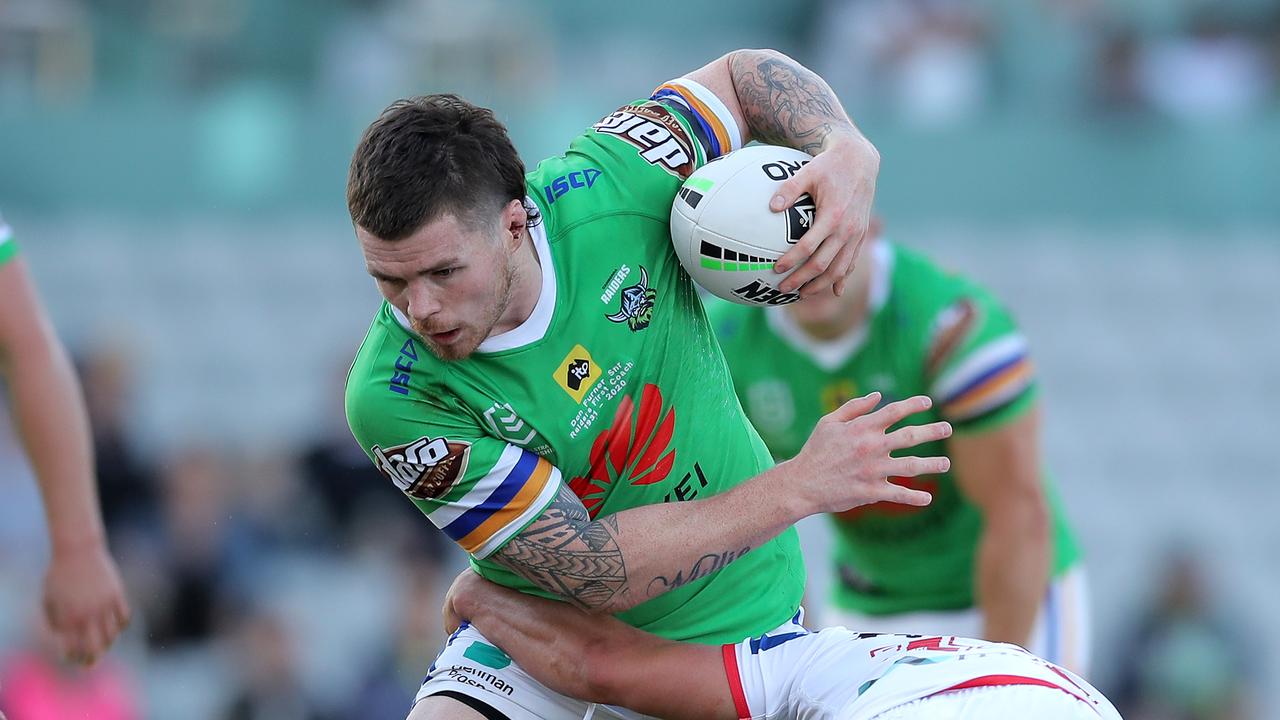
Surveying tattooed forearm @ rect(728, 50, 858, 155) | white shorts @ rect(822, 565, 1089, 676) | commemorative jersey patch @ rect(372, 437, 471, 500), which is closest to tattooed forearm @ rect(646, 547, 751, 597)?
commemorative jersey patch @ rect(372, 437, 471, 500)

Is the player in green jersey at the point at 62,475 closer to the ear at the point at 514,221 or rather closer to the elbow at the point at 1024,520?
the ear at the point at 514,221

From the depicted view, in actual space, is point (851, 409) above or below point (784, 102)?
below

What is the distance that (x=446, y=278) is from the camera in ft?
13.4

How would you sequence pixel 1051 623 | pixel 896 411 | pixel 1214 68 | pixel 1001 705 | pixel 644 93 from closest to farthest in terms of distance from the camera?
pixel 1001 705 → pixel 896 411 → pixel 1051 623 → pixel 644 93 → pixel 1214 68

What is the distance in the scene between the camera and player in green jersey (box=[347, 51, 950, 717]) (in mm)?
4094

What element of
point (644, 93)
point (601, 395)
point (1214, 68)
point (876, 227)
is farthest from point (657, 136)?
point (1214, 68)

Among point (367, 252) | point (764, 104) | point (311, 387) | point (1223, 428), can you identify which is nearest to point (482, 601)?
point (367, 252)

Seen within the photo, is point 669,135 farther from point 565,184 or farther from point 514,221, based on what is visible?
point 514,221

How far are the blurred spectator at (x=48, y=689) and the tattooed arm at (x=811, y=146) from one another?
473 centimetres

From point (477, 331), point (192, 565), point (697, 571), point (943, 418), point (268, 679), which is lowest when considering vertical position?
point (268, 679)

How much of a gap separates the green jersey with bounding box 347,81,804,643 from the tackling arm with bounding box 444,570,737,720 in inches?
4.1

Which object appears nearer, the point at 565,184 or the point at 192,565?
the point at 565,184

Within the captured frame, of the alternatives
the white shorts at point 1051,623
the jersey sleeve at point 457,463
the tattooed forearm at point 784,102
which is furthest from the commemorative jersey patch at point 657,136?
the white shorts at point 1051,623

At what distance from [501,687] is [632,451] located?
801 millimetres
